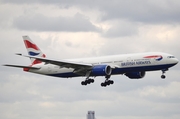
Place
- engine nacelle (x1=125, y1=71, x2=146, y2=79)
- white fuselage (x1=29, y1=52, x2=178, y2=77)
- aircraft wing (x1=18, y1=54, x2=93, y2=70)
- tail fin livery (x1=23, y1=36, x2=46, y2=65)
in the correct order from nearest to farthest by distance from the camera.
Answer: white fuselage (x1=29, y1=52, x2=178, y2=77) < aircraft wing (x1=18, y1=54, x2=93, y2=70) < engine nacelle (x1=125, y1=71, x2=146, y2=79) < tail fin livery (x1=23, y1=36, x2=46, y2=65)

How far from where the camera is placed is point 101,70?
5069 inches

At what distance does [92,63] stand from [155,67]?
11847 mm

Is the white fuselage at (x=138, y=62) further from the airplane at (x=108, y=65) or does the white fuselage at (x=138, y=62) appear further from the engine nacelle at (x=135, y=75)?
the engine nacelle at (x=135, y=75)

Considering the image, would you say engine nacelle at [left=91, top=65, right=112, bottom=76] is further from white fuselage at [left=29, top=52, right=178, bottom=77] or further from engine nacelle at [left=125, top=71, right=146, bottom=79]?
engine nacelle at [left=125, top=71, right=146, bottom=79]

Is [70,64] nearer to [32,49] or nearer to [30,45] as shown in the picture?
[32,49]

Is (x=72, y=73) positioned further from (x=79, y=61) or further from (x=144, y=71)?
(x=144, y=71)

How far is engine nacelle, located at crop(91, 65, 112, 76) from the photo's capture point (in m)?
129

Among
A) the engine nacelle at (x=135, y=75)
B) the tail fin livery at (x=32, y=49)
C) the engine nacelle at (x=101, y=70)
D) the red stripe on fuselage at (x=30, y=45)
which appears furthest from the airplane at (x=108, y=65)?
the red stripe on fuselage at (x=30, y=45)

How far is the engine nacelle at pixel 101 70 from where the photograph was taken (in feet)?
422

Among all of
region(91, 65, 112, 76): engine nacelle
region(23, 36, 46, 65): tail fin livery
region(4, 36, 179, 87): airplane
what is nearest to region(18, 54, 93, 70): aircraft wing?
region(4, 36, 179, 87): airplane

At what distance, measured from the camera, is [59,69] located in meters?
136

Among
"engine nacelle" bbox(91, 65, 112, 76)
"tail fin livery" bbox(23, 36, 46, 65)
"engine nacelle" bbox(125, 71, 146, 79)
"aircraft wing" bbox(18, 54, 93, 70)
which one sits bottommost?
"engine nacelle" bbox(91, 65, 112, 76)

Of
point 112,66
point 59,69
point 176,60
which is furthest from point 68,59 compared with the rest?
point 176,60

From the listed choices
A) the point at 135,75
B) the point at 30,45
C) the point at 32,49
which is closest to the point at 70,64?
the point at 135,75
